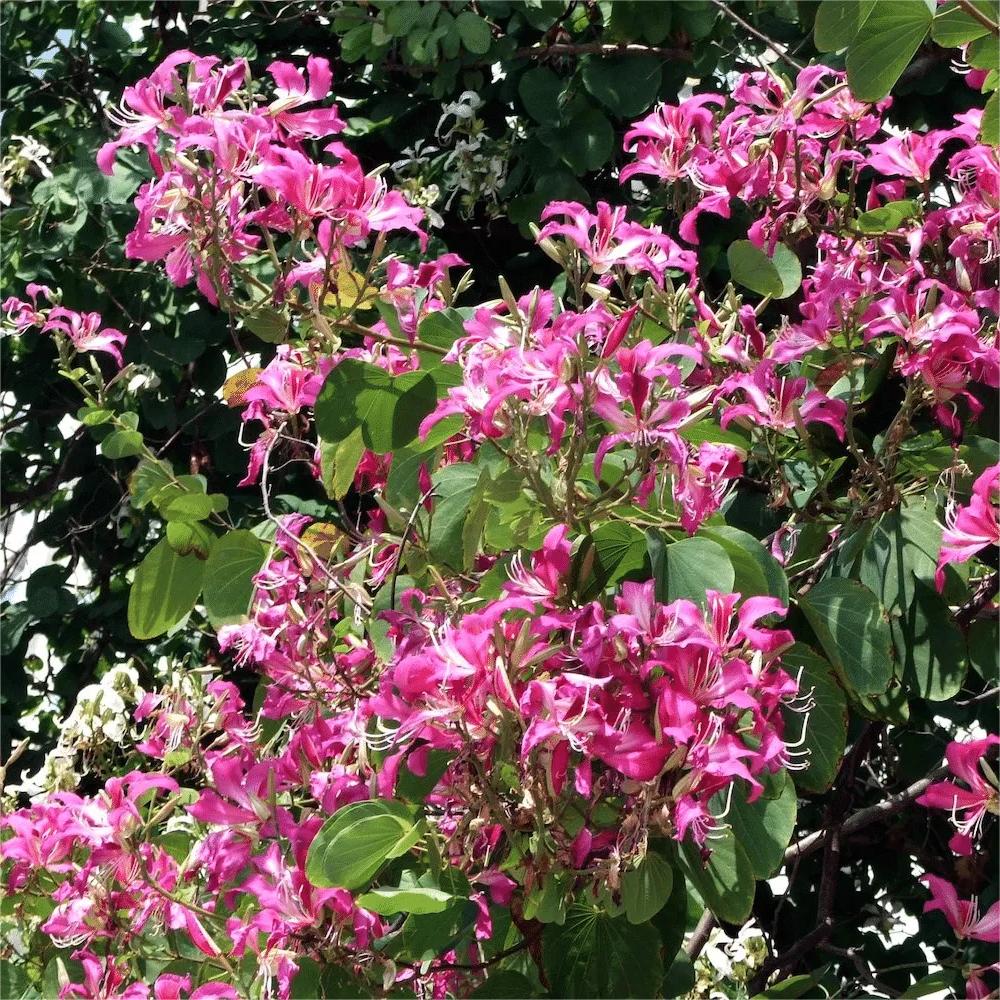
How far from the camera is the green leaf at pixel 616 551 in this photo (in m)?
0.94

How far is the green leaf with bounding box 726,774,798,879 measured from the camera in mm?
919

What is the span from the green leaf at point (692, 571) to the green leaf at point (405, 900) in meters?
0.25

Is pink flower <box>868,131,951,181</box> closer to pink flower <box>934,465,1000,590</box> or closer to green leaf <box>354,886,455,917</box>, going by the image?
pink flower <box>934,465,1000,590</box>

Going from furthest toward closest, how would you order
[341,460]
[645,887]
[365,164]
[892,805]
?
[365,164], [892,805], [341,460], [645,887]

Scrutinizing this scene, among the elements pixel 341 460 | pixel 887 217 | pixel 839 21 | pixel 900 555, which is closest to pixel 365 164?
pixel 887 217

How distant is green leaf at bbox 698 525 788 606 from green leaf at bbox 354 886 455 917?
300mm

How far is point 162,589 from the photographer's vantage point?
1.25m

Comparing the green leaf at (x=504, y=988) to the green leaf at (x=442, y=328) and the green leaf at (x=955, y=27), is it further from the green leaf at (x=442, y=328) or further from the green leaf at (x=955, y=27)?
the green leaf at (x=955, y=27)

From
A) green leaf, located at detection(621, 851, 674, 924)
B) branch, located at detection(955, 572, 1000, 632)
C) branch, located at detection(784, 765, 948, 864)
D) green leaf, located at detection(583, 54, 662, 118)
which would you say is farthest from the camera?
green leaf, located at detection(583, 54, 662, 118)

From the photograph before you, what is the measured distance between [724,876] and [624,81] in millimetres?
1462

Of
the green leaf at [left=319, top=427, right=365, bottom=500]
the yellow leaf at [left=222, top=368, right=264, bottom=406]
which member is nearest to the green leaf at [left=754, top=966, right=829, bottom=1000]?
the green leaf at [left=319, top=427, right=365, bottom=500]

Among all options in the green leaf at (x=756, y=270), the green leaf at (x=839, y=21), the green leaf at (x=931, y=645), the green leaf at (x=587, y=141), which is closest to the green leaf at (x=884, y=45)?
the green leaf at (x=839, y=21)

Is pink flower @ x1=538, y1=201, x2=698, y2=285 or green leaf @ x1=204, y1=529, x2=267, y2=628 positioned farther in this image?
green leaf @ x1=204, y1=529, x2=267, y2=628

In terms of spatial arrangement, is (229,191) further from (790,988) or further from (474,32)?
(474,32)
